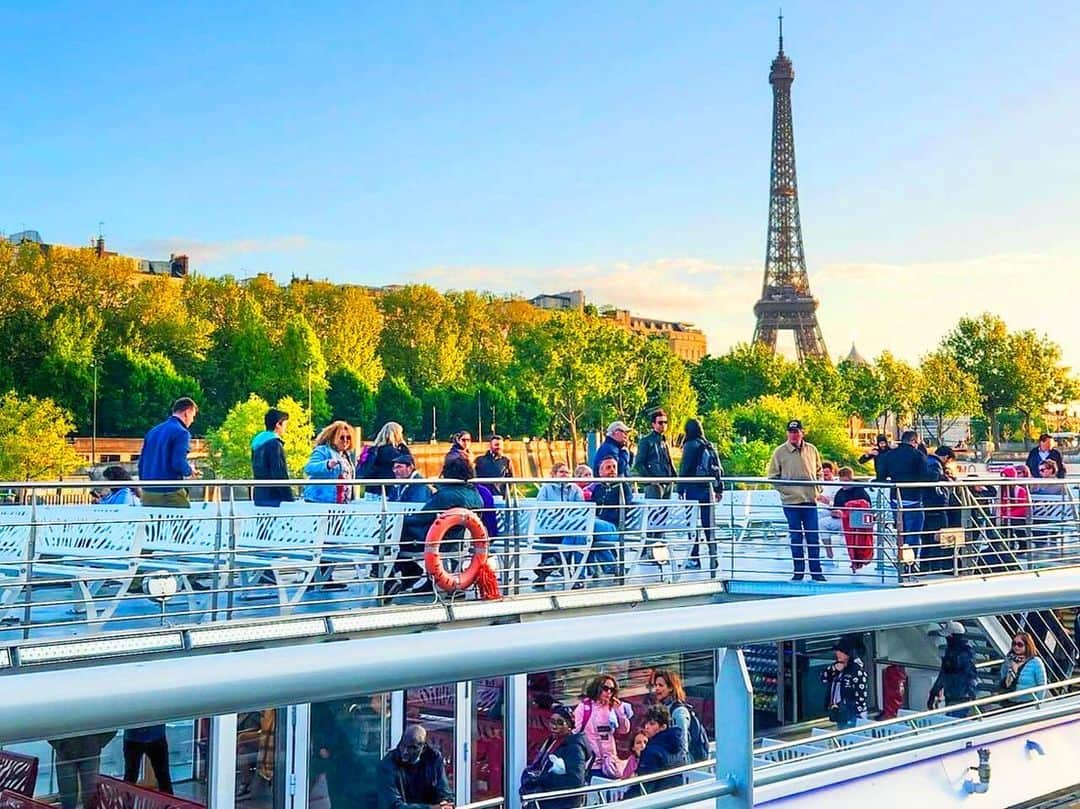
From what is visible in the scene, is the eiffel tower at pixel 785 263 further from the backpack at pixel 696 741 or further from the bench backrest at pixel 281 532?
the backpack at pixel 696 741

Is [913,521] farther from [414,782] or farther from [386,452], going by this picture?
[414,782]

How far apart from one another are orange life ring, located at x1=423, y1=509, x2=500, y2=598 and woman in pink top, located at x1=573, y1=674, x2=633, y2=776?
6010 millimetres

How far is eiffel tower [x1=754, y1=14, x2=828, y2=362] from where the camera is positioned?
112 meters

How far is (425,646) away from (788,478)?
11.1 m

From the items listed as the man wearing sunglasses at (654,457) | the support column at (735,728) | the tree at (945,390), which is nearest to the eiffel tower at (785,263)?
the tree at (945,390)

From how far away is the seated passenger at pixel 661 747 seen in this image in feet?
7.30

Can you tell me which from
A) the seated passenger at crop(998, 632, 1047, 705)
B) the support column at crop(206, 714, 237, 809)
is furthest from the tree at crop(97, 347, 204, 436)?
the support column at crop(206, 714, 237, 809)

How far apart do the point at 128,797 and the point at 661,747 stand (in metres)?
0.88

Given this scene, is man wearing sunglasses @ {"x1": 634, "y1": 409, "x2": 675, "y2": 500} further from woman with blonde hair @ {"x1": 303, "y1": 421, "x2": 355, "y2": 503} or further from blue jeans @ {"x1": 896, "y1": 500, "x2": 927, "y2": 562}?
woman with blonde hair @ {"x1": 303, "y1": 421, "x2": 355, "y2": 503}

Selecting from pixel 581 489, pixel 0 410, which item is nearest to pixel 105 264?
pixel 0 410

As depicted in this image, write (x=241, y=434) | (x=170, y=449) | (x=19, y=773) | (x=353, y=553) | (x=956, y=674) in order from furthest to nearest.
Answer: (x=241, y=434) < (x=353, y=553) < (x=170, y=449) < (x=956, y=674) < (x=19, y=773)

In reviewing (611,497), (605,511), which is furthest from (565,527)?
(605,511)

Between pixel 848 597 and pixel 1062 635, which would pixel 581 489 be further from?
pixel 848 597

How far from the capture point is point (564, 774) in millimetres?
2391
